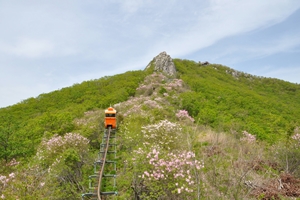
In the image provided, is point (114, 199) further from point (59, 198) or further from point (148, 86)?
point (148, 86)

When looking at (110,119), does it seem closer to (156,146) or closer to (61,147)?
(61,147)

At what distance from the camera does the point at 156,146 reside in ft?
21.5

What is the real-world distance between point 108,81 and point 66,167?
72.5 ft

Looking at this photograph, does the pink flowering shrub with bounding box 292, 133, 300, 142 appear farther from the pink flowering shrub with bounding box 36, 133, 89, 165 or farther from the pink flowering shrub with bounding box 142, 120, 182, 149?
the pink flowering shrub with bounding box 36, 133, 89, 165

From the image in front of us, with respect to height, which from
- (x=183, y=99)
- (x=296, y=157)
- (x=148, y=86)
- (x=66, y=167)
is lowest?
(x=296, y=157)

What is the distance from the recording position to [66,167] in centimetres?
661

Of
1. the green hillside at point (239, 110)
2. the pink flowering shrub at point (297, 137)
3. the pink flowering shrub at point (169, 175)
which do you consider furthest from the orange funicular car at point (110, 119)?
the pink flowering shrub at point (297, 137)

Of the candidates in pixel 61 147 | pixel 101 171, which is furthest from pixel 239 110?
pixel 101 171

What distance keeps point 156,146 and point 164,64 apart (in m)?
25.9

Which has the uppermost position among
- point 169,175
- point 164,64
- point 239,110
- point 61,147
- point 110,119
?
point 164,64

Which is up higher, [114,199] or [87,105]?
[87,105]

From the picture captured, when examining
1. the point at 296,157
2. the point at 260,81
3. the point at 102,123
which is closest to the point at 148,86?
the point at 102,123

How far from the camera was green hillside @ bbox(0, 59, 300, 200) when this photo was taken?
4777mm

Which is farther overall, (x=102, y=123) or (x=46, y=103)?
(x=46, y=103)
